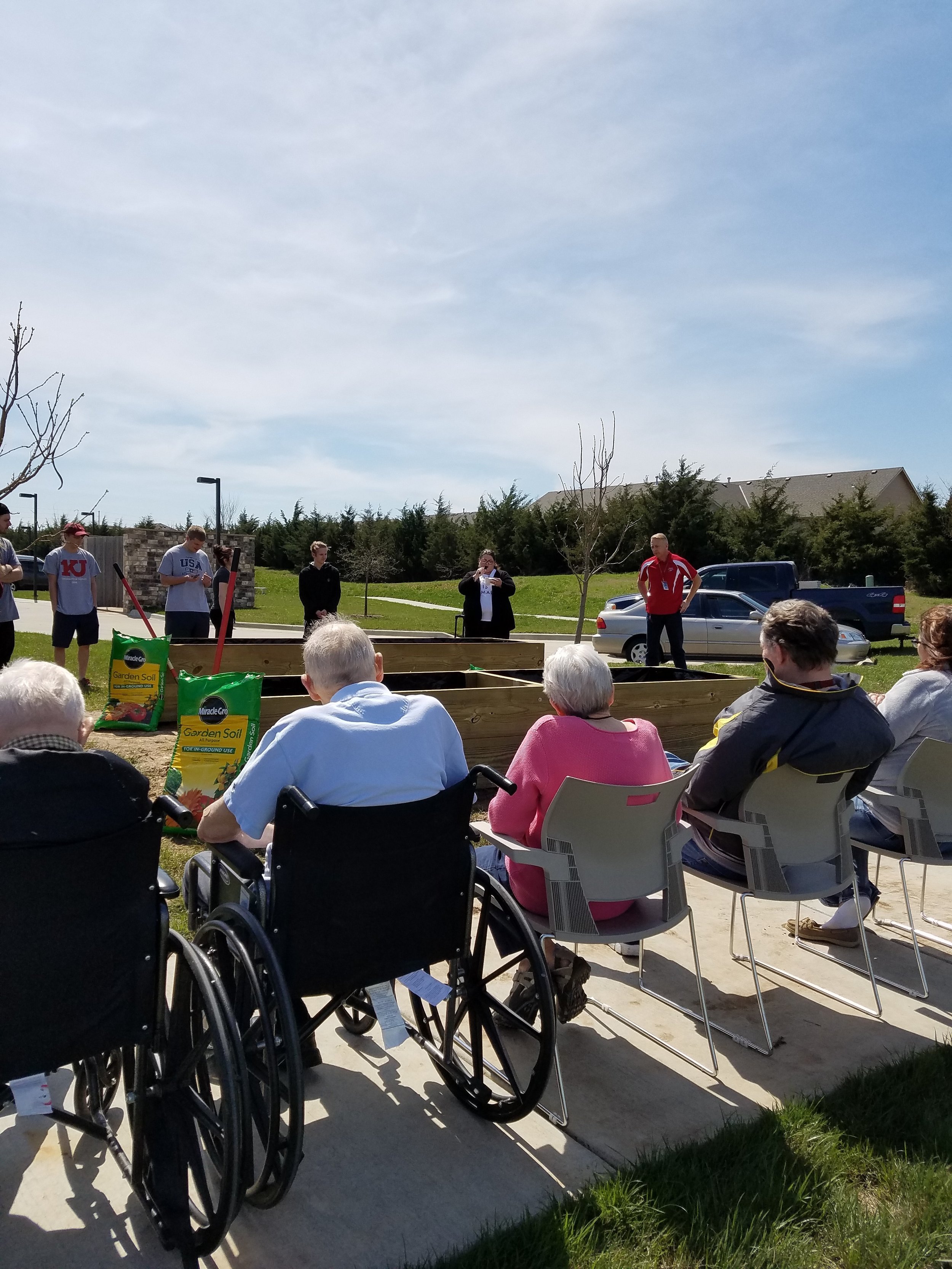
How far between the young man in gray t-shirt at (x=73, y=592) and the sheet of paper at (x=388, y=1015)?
743 cm

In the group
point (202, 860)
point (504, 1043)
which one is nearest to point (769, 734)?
point (504, 1043)

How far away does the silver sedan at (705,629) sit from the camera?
15.9m

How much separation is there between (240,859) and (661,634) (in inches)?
348

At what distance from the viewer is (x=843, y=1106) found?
2.77m

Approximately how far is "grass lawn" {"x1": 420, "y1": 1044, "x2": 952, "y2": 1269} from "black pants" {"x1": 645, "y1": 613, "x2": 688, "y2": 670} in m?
7.78

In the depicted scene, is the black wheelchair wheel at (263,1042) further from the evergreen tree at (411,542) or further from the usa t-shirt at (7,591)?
the evergreen tree at (411,542)

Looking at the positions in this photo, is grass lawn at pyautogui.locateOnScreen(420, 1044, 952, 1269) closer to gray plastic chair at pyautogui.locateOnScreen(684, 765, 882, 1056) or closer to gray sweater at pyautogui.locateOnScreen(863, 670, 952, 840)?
gray plastic chair at pyautogui.locateOnScreen(684, 765, 882, 1056)

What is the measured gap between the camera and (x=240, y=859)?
247 centimetres

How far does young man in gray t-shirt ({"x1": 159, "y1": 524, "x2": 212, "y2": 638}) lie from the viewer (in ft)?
29.1

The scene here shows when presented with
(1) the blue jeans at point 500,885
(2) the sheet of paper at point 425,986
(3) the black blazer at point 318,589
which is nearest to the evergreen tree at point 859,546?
(3) the black blazer at point 318,589

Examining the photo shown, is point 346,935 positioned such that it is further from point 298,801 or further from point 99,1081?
point 99,1081

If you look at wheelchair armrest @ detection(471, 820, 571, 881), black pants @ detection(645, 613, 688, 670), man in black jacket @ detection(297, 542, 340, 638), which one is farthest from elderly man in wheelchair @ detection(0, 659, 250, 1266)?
man in black jacket @ detection(297, 542, 340, 638)

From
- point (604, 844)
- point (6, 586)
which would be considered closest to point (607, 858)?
point (604, 844)

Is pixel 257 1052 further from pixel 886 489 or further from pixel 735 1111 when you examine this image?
pixel 886 489
